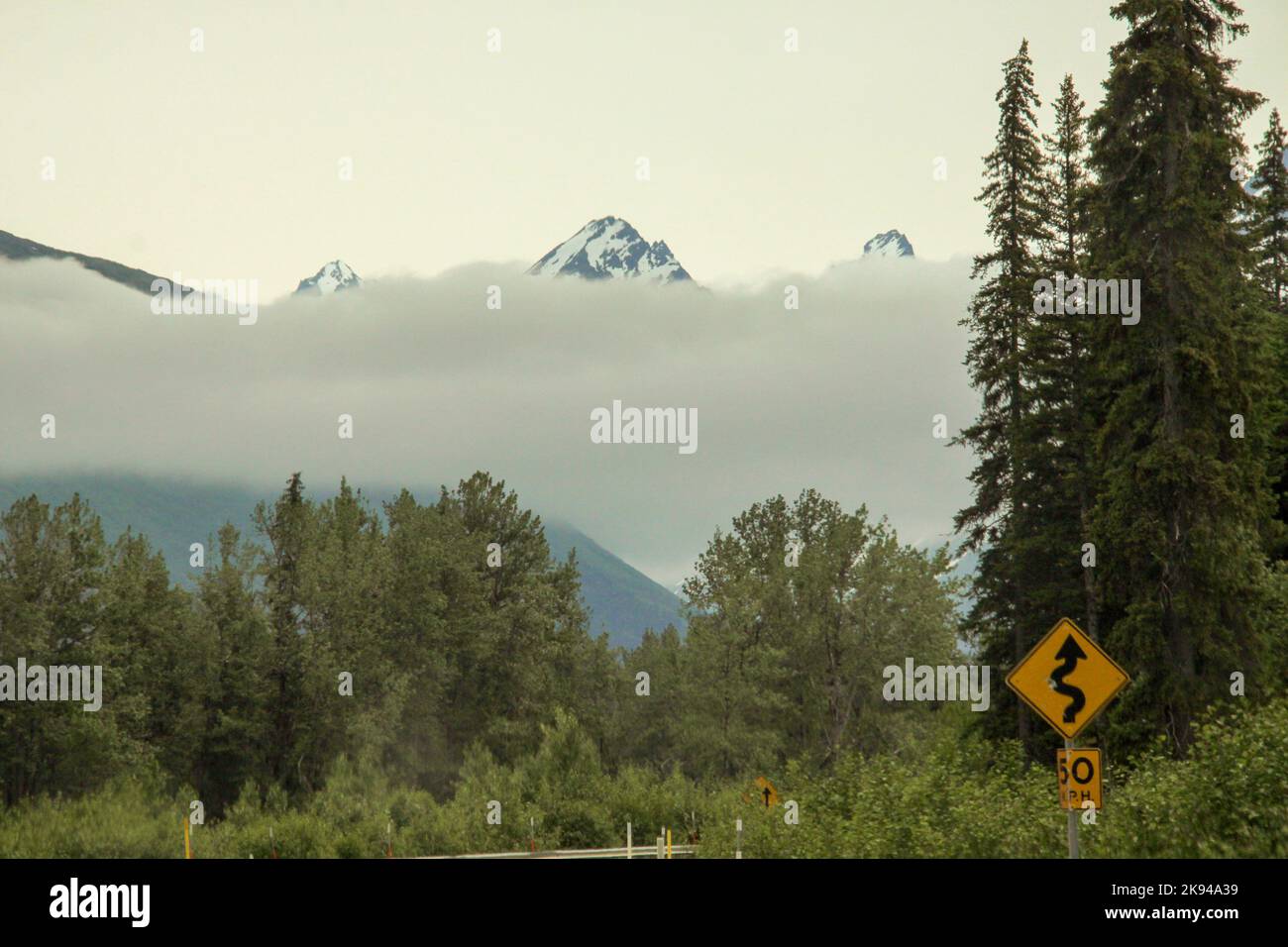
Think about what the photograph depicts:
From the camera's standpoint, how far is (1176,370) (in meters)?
27.9

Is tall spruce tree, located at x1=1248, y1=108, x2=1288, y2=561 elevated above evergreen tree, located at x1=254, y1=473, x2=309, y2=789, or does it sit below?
above

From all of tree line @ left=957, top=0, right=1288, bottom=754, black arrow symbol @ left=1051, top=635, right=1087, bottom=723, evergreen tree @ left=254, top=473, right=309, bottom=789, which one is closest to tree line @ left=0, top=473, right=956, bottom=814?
evergreen tree @ left=254, top=473, right=309, bottom=789

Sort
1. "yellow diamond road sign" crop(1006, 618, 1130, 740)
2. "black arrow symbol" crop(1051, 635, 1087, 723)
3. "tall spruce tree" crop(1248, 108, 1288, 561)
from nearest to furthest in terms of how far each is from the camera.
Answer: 1. "yellow diamond road sign" crop(1006, 618, 1130, 740)
2. "black arrow symbol" crop(1051, 635, 1087, 723)
3. "tall spruce tree" crop(1248, 108, 1288, 561)

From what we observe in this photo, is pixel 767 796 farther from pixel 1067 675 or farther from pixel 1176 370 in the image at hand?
pixel 1067 675

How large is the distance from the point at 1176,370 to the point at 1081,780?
Answer: 16770 mm

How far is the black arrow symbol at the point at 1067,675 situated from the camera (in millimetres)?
13344

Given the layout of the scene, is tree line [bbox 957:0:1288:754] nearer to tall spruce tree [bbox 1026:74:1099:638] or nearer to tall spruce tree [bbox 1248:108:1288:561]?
tall spruce tree [bbox 1026:74:1099:638]

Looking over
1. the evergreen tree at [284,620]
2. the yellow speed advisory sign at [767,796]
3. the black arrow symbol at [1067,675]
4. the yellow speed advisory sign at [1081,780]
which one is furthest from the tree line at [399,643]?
the black arrow symbol at [1067,675]

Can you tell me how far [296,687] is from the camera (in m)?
64.8

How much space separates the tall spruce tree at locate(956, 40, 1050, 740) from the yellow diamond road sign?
23245 millimetres

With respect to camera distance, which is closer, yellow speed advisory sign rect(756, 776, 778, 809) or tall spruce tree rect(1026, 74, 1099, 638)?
yellow speed advisory sign rect(756, 776, 778, 809)

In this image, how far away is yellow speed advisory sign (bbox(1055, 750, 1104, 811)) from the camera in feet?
44.3
